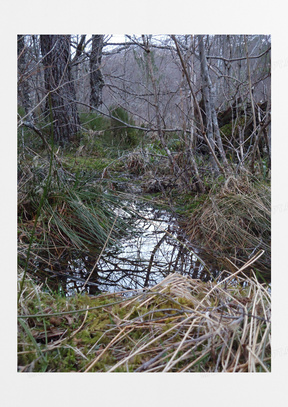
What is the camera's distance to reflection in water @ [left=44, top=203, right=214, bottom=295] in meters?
1.86

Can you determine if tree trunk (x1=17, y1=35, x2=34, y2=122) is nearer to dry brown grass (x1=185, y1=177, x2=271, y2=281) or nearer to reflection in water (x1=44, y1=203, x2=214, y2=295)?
reflection in water (x1=44, y1=203, x2=214, y2=295)

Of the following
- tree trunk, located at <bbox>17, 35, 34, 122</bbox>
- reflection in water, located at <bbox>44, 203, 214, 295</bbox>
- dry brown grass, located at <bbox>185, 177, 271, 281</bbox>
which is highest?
tree trunk, located at <bbox>17, 35, 34, 122</bbox>

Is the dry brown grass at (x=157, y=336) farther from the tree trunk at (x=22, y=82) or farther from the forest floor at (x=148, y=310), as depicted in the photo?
the tree trunk at (x=22, y=82)

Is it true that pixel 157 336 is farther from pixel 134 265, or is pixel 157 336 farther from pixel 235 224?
pixel 235 224

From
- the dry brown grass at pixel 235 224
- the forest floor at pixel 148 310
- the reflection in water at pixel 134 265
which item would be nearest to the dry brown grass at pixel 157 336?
the forest floor at pixel 148 310

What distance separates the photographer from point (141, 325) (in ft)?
4.08

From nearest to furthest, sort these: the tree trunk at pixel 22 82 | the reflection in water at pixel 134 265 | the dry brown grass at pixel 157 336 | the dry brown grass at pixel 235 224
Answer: the dry brown grass at pixel 157 336, the reflection in water at pixel 134 265, the dry brown grass at pixel 235 224, the tree trunk at pixel 22 82

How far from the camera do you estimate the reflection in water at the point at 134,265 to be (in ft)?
6.09

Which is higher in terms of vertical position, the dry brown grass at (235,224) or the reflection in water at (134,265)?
the dry brown grass at (235,224)

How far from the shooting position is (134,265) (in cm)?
208

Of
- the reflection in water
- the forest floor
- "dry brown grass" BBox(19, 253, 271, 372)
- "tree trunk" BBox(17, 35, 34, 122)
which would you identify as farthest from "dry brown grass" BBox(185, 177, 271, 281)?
"tree trunk" BBox(17, 35, 34, 122)

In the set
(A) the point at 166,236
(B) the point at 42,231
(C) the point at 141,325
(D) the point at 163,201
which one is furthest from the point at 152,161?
(C) the point at 141,325
